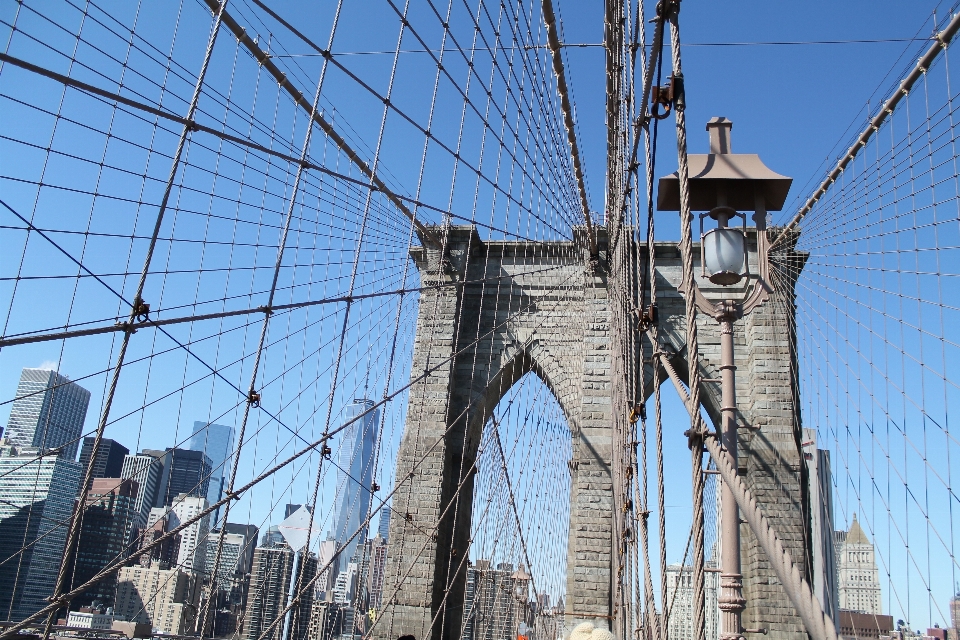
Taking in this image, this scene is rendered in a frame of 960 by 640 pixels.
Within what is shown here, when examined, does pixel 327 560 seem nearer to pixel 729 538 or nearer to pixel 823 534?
pixel 823 534

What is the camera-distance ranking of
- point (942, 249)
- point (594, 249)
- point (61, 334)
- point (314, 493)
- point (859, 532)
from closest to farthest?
point (61, 334)
point (314, 493)
point (942, 249)
point (594, 249)
point (859, 532)

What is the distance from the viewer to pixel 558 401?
12.0m

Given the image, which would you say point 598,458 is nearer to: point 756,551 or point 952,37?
Answer: point 756,551

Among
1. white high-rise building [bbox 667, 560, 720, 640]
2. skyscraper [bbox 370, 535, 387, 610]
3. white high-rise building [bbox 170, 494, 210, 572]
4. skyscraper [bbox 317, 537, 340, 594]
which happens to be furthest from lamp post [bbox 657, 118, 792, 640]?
white high-rise building [bbox 667, 560, 720, 640]

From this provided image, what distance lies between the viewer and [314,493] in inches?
199

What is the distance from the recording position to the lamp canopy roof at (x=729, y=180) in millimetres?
2965

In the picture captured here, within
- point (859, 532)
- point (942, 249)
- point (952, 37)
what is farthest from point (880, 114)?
point (859, 532)

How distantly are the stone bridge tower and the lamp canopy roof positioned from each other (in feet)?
22.0

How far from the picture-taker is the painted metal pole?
2348 mm

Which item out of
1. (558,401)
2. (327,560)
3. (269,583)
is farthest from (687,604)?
(558,401)

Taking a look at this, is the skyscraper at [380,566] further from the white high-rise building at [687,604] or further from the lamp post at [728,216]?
the lamp post at [728,216]

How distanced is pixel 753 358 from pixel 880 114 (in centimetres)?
440

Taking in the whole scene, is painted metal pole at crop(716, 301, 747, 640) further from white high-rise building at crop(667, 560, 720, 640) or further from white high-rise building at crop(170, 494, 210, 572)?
white high-rise building at crop(667, 560, 720, 640)

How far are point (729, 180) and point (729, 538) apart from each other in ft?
4.23
